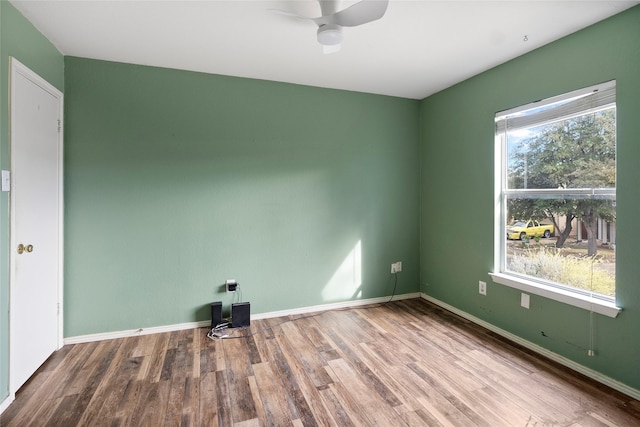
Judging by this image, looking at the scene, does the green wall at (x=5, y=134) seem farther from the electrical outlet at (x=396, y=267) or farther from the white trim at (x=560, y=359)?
the white trim at (x=560, y=359)

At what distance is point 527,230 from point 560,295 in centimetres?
60

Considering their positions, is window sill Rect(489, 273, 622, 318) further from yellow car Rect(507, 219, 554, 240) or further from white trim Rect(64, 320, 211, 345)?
white trim Rect(64, 320, 211, 345)

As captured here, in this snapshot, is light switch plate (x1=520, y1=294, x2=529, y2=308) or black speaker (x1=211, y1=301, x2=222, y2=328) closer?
light switch plate (x1=520, y1=294, x2=529, y2=308)

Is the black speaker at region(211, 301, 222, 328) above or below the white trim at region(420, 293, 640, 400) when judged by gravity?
above

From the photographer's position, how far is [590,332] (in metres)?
2.16

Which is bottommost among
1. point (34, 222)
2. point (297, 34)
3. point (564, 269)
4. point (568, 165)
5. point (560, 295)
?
point (560, 295)

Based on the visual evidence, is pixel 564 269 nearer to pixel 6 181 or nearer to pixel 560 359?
pixel 560 359

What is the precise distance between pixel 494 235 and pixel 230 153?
2602mm

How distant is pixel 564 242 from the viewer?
7.98ft

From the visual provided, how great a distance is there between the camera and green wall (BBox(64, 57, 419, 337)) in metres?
2.67

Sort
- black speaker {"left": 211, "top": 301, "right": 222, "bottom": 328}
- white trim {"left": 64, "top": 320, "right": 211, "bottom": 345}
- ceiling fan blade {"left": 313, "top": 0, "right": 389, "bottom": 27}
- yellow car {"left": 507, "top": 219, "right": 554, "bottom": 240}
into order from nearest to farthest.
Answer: ceiling fan blade {"left": 313, "top": 0, "right": 389, "bottom": 27} < yellow car {"left": 507, "top": 219, "right": 554, "bottom": 240} < white trim {"left": 64, "top": 320, "right": 211, "bottom": 345} < black speaker {"left": 211, "top": 301, "right": 222, "bottom": 328}

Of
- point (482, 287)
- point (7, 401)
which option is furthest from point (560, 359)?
point (7, 401)

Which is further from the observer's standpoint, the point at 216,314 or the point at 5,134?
the point at 216,314

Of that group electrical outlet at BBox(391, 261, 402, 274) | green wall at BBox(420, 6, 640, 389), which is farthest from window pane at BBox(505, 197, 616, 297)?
electrical outlet at BBox(391, 261, 402, 274)
